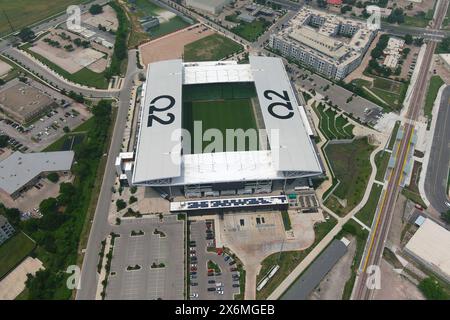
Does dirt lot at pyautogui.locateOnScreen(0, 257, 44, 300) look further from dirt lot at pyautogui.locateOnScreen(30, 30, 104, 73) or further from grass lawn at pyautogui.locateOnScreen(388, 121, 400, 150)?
grass lawn at pyautogui.locateOnScreen(388, 121, 400, 150)

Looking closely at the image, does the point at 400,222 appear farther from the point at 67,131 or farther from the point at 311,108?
the point at 67,131

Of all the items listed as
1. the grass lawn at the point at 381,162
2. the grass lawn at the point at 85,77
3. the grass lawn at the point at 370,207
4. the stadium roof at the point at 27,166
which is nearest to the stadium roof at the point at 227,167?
the grass lawn at the point at 370,207

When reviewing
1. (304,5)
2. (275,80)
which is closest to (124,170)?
(275,80)

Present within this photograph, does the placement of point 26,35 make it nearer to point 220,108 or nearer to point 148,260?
point 220,108

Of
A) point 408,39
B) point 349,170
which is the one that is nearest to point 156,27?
point 408,39

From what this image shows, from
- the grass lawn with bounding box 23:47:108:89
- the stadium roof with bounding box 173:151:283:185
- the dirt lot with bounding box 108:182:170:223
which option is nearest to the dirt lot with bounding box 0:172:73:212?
the dirt lot with bounding box 108:182:170:223

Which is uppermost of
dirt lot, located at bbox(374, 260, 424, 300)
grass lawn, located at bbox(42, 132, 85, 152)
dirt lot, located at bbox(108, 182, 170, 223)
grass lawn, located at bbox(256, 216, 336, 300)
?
grass lawn, located at bbox(42, 132, 85, 152)

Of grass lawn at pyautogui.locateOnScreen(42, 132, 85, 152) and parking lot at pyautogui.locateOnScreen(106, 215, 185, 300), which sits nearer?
parking lot at pyautogui.locateOnScreen(106, 215, 185, 300)
